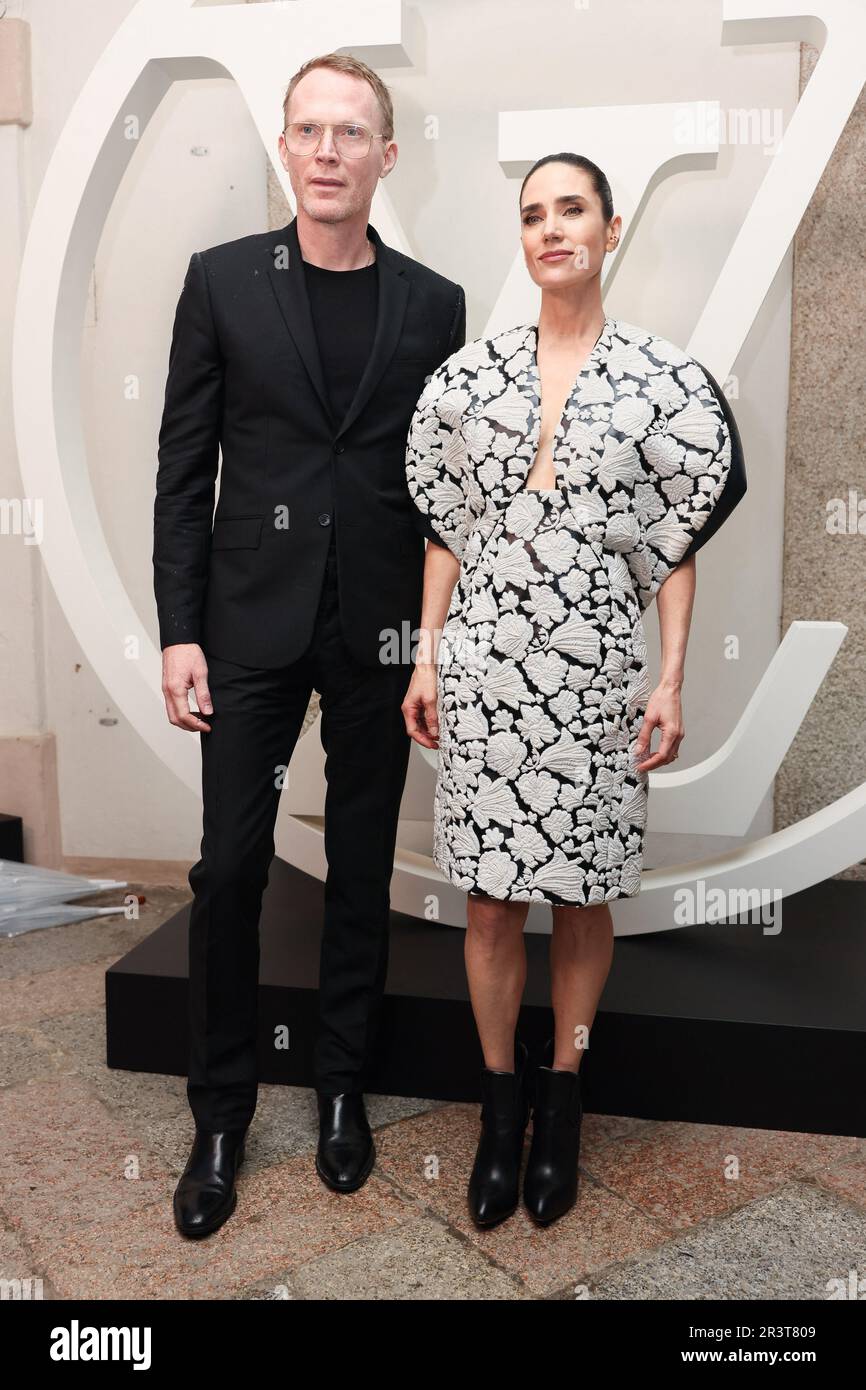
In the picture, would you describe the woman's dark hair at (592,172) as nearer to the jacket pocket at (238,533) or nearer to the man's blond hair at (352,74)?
the man's blond hair at (352,74)

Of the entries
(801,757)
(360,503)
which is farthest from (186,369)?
(801,757)

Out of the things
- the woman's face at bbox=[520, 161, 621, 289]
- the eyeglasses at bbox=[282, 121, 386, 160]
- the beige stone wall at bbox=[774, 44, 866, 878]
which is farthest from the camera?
the beige stone wall at bbox=[774, 44, 866, 878]

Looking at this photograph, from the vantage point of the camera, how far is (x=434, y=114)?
3.83m

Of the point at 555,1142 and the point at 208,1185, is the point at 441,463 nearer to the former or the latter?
the point at 555,1142

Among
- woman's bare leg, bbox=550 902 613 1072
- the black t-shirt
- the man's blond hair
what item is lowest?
woman's bare leg, bbox=550 902 613 1072

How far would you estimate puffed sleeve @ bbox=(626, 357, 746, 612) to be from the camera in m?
2.20

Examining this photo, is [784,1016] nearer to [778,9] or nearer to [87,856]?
[778,9]

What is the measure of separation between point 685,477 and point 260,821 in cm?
105

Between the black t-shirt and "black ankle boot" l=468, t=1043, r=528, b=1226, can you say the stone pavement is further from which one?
the black t-shirt

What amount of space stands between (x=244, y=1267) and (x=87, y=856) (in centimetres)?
256

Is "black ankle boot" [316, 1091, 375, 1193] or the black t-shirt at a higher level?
the black t-shirt

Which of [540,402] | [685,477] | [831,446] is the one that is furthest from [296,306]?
[831,446]

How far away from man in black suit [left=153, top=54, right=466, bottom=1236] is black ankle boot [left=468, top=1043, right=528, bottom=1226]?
31 cm

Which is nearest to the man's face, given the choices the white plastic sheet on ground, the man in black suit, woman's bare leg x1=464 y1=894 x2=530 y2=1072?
the man in black suit
